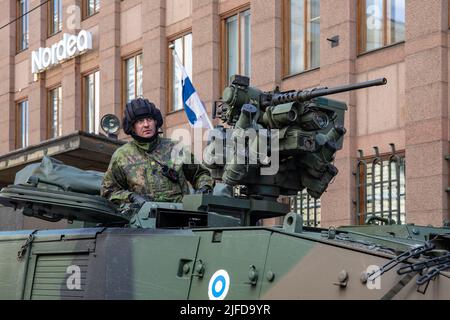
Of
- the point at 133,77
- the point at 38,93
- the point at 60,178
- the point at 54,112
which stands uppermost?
the point at 133,77

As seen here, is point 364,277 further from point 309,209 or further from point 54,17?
point 54,17

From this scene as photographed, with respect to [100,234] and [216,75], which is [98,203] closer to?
[100,234]

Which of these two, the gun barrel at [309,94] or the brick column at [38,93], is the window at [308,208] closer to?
the gun barrel at [309,94]

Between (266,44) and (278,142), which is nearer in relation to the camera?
(278,142)

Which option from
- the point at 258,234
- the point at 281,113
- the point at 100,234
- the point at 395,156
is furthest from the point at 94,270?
the point at 395,156

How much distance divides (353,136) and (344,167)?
560 millimetres

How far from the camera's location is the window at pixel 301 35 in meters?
18.0

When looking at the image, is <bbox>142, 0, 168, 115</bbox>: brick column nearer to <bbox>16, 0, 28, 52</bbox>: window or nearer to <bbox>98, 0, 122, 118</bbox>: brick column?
<bbox>98, 0, 122, 118</bbox>: brick column

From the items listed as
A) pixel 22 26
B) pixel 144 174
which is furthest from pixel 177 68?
pixel 144 174

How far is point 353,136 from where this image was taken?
654 inches

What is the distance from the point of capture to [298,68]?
60.0 ft

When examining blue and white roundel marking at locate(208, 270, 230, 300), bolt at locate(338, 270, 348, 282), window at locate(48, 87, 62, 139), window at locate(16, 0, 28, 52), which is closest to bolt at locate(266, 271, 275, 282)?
blue and white roundel marking at locate(208, 270, 230, 300)

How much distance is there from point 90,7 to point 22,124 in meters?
4.96

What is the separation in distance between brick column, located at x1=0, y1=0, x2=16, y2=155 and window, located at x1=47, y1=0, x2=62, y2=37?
210 centimetres
